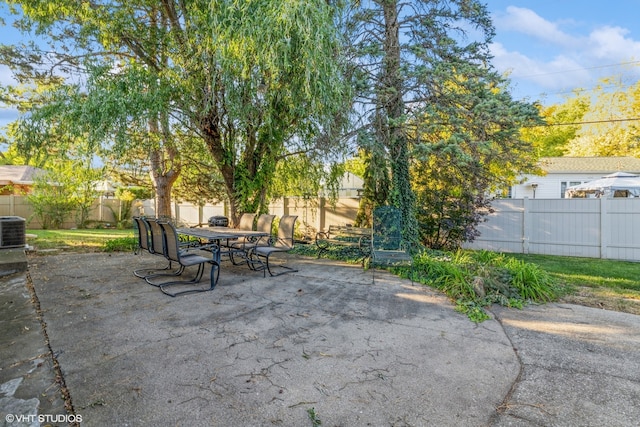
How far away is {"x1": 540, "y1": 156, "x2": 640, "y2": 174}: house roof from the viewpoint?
17102 millimetres

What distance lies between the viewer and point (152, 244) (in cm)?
560

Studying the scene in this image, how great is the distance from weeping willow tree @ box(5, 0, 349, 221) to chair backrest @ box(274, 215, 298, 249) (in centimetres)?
189

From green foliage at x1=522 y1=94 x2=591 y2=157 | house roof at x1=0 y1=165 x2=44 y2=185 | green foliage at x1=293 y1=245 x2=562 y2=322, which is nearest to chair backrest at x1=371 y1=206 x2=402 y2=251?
green foliage at x1=293 y1=245 x2=562 y2=322

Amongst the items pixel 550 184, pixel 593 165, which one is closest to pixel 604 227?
pixel 550 184

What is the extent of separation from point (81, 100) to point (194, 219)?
31.4 ft

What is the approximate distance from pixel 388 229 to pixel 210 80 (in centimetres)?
446

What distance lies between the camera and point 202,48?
597cm

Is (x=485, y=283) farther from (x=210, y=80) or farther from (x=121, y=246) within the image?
(x=121, y=246)

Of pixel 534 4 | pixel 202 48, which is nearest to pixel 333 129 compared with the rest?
pixel 202 48

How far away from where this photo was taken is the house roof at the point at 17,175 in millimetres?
13773

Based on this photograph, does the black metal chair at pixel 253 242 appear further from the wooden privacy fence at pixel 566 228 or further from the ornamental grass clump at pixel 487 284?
the wooden privacy fence at pixel 566 228

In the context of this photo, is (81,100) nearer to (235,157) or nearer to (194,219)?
(235,157)

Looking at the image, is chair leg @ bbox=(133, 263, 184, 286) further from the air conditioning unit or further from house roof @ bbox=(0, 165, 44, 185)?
house roof @ bbox=(0, 165, 44, 185)

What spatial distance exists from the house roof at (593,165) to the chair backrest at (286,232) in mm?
15597
